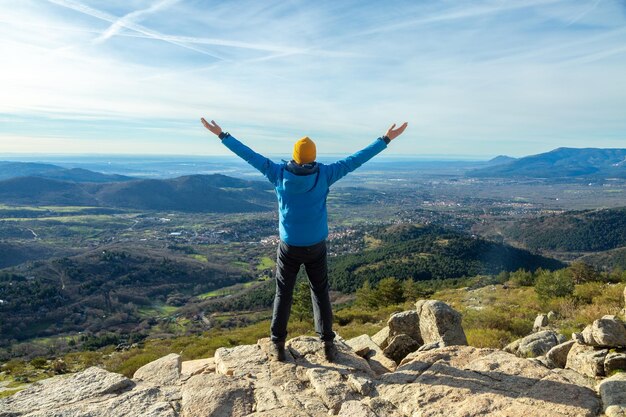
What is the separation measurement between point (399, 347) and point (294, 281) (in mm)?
3207

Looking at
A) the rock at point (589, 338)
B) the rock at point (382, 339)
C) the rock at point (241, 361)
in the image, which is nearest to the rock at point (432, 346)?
the rock at point (382, 339)

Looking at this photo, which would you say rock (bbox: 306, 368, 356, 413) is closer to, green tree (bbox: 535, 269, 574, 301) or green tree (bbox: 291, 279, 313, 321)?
green tree (bbox: 535, 269, 574, 301)

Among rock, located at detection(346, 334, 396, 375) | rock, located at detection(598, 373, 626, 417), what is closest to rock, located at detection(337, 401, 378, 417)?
rock, located at detection(346, 334, 396, 375)

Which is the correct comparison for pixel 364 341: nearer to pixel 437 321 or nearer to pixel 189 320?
pixel 437 321

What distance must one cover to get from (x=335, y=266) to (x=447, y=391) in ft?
315

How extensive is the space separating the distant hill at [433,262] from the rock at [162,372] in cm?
7254

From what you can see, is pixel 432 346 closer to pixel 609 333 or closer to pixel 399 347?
pixel 399 347

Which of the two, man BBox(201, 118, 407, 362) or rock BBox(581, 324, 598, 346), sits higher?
man BBox(201, 118, 407, 362)

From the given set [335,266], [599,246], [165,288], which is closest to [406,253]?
[335,266]

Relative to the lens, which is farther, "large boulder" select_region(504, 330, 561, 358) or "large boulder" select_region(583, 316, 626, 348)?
"large boulder" select_region(504, 330, 561, 358)

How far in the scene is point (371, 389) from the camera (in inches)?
218

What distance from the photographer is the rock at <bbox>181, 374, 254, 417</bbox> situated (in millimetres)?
5062

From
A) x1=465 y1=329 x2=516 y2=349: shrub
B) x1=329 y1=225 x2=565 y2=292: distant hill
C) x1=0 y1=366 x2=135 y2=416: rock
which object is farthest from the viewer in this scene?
x1=329 y1=225 x2=565 y2=292: distant hill

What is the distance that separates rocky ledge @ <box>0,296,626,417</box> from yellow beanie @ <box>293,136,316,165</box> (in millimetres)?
3306
